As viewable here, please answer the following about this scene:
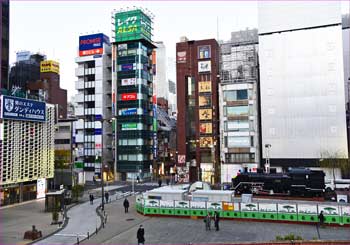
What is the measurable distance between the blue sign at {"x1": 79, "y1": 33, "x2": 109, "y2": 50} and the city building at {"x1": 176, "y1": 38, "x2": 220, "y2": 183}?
20127 millimetres

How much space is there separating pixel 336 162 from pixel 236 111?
19.6 meters

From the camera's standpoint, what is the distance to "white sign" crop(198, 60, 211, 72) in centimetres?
7131

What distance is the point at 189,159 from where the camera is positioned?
240 ft

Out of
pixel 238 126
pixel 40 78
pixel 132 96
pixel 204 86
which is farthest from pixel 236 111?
pixel 40 78

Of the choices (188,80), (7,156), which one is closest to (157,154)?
(188,80)

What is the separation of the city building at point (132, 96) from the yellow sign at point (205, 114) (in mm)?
14810

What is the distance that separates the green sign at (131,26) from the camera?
263ft

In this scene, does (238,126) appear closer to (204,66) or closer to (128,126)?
(204,66)

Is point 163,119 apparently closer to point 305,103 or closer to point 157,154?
point 157,154

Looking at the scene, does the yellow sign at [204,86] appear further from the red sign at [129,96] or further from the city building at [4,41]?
the city building at [4,41]

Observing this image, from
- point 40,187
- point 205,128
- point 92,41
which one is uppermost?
point 92,41

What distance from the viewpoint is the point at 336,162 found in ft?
193

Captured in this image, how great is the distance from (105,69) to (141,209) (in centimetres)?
5213

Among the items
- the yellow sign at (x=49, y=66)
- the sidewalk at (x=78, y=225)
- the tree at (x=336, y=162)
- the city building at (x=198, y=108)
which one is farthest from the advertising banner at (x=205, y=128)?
the yellow sign at (x=49, y=66)
